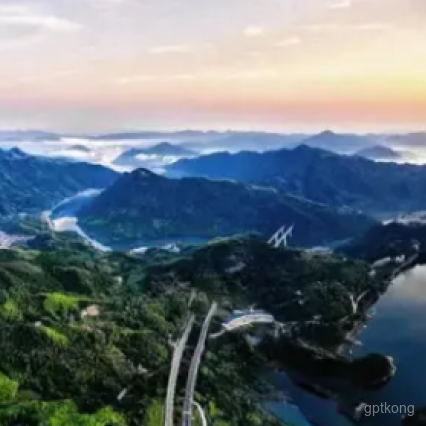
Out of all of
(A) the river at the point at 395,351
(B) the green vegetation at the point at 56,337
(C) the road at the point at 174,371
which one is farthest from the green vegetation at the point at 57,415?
(A) the river at the point at 395,351

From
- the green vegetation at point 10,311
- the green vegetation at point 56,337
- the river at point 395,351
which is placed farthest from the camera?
the green vegetation at point 10,311

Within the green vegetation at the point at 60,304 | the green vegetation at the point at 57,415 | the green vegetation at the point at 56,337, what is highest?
the green vegetation at the point at 60,304

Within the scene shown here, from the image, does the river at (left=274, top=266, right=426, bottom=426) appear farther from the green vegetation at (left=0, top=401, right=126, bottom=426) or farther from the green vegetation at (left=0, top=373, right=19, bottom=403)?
the green vegetation at (left=0, top=373, right=19, bottom=403)

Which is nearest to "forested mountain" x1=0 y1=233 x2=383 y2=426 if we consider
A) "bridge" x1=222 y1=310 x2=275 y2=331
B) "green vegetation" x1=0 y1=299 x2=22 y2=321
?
"green vegetation" x1=0 y1=299 x2=22 y2=321

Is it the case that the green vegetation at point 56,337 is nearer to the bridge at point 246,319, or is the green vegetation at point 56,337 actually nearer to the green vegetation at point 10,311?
the green vegetation at point 10,311

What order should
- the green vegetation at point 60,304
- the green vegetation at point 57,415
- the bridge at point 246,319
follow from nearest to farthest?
the green vegetation at point 57,415, the green vegetation at point 60,304, the bridge at point 246,319

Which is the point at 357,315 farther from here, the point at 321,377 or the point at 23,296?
the point at 23,296
